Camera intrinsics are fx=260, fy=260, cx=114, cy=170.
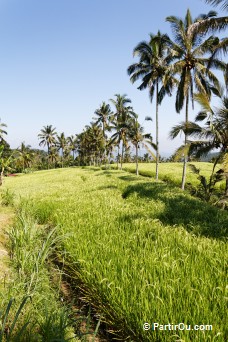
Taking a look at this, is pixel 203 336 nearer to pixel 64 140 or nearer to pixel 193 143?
pixel 193 143

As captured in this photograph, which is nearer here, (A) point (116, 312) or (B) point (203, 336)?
(B) point (203, 336)

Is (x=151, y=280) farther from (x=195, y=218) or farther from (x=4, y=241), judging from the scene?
(x=195, y=218)

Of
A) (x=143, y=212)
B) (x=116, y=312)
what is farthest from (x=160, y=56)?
(x=116, y=312)

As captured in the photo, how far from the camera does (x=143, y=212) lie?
979 cm

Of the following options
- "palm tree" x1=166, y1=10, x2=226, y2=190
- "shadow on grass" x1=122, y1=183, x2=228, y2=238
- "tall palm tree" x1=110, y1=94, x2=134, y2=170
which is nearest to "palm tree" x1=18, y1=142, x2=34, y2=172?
"tall palm tree" x1=110, y1=94, x2=134, y2=170

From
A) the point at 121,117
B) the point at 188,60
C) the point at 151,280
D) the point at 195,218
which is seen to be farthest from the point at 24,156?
the point at 151,280

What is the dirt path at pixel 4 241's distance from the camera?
4.75m

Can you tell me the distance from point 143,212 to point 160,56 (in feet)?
84.8

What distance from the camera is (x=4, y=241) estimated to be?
6.82 meters

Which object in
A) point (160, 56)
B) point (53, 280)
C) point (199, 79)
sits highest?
point (160, 56)

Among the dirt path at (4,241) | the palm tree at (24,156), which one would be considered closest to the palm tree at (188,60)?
the dirt path at (4,241)

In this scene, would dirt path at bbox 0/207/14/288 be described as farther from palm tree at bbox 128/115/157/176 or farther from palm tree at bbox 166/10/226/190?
palm tree at bbox 128/115/157/176

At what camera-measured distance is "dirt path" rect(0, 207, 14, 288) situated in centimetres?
475

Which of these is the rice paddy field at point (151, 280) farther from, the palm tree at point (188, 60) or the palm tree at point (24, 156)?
the palm tree at point (24, 156)
